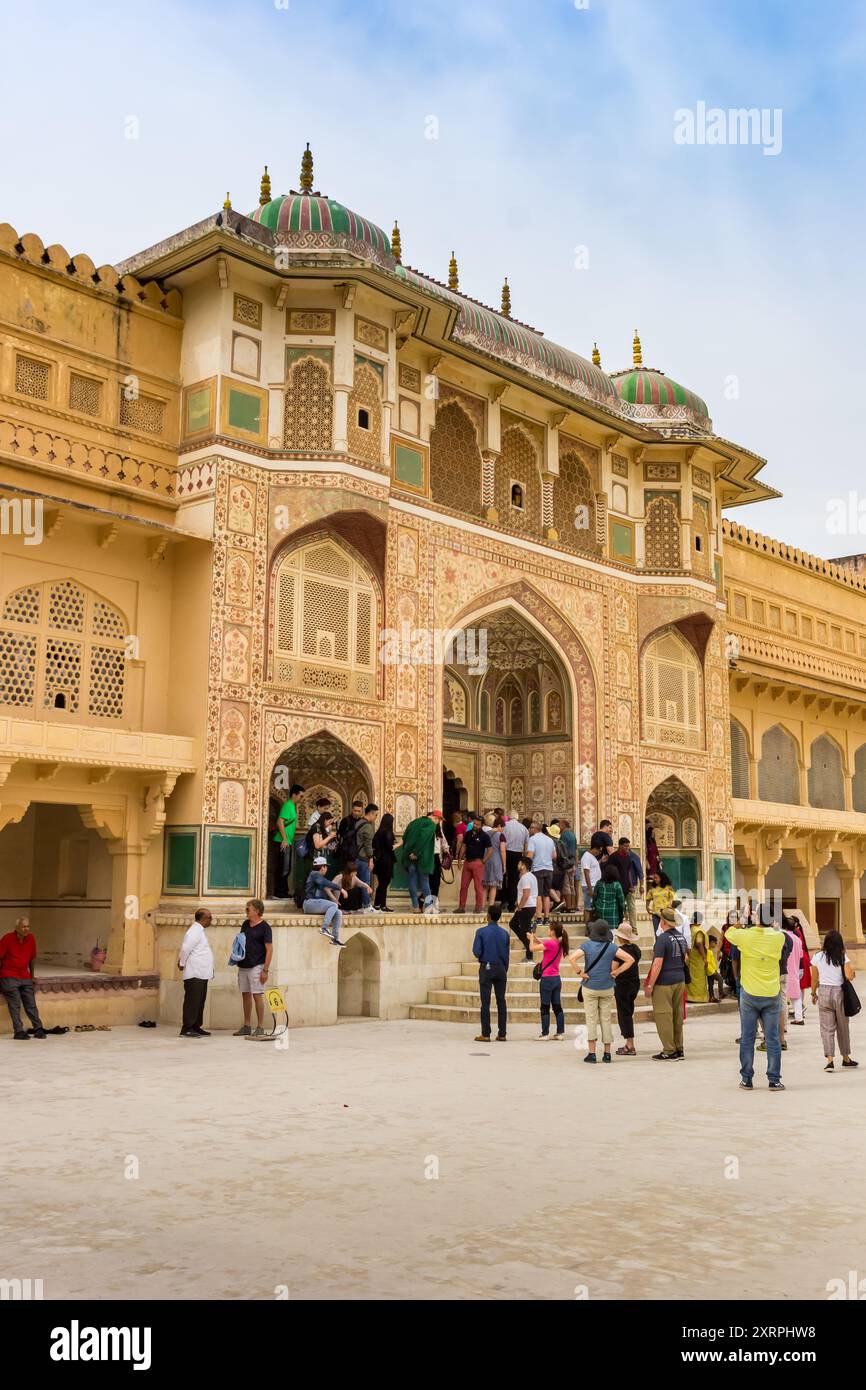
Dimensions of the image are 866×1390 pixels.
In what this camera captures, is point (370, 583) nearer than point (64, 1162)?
No

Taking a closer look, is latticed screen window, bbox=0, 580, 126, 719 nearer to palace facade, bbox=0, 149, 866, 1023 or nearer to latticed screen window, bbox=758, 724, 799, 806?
palace facade, bbox=0, 149, 866, 1023

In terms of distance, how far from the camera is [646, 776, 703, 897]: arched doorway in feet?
69.4

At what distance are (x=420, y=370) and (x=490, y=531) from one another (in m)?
2.53

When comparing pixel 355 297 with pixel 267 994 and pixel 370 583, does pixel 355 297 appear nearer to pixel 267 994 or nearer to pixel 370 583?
pixel 370 583

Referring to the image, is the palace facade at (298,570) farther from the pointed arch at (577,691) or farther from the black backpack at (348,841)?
the black backpack at (348,841)

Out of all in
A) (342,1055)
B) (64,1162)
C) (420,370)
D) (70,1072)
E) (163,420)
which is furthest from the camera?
(420,370)

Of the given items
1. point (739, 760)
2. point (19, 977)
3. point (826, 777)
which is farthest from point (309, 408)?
point (826, 777)

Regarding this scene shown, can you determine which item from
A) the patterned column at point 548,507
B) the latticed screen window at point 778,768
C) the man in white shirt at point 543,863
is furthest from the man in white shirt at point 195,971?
the latticed screen window at point 778,768

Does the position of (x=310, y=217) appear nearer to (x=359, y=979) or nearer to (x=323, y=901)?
(x=323, y=901)

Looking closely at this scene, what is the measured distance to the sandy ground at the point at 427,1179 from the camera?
4.33 meters

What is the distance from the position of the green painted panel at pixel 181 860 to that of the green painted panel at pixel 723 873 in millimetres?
10299

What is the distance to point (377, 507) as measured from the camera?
1614cm

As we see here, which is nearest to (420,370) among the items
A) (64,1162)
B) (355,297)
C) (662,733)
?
(355,297)

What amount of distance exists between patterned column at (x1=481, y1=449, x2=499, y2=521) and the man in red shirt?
Answer: 944cm
